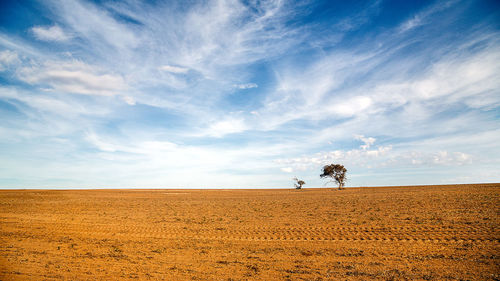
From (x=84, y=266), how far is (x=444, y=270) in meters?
11.8

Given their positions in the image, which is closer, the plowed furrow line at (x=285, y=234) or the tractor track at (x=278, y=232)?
the plowed furrow line at (x=285, y=234)

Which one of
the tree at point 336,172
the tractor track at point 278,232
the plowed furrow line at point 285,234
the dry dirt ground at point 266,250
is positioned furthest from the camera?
the tree at point 336,172

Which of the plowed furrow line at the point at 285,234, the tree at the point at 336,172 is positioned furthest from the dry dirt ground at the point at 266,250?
the tree at the point at 336,172

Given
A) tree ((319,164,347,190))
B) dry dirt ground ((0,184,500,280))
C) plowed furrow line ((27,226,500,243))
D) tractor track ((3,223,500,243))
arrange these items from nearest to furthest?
dry dirt ground ((0,184,500,280))
plowed furrow line ((27,226,500,243))
tractor track ((3,223,500,243))
tree ((319,164,347,190))

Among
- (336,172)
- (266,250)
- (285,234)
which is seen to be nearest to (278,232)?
(285,234)

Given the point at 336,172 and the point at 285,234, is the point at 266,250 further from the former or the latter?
the point at 336,172

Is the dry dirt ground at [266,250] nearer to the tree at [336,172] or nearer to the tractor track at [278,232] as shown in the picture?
the tractor track at [278,232]

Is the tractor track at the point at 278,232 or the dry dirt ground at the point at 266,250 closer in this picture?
the dry dirt ground at the point at 266,250

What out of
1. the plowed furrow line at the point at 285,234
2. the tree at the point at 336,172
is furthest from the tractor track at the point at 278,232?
the tree at the point at 336,172

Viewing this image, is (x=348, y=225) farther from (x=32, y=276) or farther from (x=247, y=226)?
(x=32, y=276)

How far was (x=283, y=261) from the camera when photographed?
951 cm

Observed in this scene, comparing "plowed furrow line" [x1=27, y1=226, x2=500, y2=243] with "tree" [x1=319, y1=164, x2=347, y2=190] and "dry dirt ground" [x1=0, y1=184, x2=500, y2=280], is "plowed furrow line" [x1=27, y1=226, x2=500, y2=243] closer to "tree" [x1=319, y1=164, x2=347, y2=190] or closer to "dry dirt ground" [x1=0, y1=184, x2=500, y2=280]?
"dry dirt ground" [x1=0, y1=184, x2=500, y2=280]

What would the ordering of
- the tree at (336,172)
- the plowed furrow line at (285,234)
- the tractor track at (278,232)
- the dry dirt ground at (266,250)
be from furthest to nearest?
the tree at (336,172) → the tractor track at (278,232) → the plowed furrow line at (285,234) → the dry dirt ground at (266,250)

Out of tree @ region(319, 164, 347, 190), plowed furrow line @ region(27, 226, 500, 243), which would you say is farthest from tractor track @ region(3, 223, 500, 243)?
tree @ region(319, 164, 347, 190)
